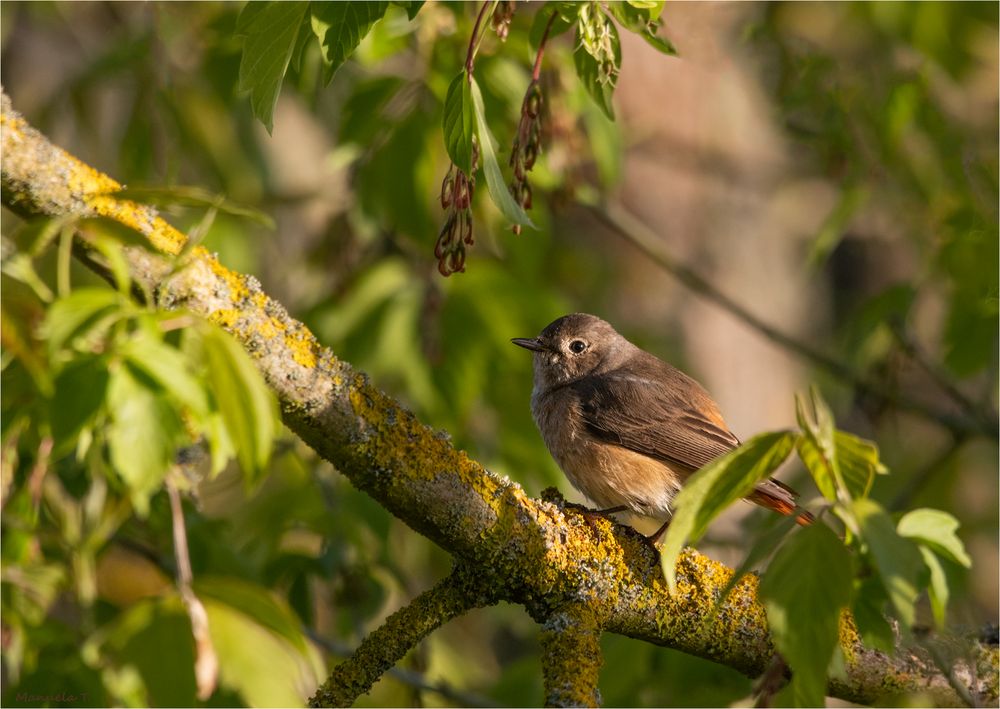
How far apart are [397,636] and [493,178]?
1298 mm

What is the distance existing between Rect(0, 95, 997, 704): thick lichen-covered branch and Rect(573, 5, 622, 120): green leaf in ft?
3.22

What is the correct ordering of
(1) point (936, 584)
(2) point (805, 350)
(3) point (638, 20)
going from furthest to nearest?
(2) point (805, 350)
(3) point (638, 20)
(1) point (936, 584)

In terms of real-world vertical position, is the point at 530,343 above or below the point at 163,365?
below

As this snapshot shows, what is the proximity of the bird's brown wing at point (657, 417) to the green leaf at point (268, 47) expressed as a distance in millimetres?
2785

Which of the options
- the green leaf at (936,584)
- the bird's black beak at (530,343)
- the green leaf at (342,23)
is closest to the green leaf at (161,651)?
the green leaf at (342,23)

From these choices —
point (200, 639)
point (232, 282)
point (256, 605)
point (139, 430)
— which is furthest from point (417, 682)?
point (139, 430)

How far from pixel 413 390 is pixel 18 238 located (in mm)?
3113

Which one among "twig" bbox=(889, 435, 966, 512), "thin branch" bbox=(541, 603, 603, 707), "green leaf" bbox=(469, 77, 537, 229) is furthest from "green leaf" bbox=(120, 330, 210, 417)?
"twig" bbox=(889, 435, 966, 512)

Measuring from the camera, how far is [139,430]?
2055mm

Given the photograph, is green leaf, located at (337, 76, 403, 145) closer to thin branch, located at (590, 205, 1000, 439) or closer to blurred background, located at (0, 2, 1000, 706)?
blurred background, located at (0, 2, 1000, 706)

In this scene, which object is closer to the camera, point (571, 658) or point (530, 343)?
point (571, 658)

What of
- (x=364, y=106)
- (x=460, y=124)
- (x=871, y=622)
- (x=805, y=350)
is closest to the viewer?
(x=460, y=124)

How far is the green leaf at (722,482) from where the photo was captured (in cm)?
212

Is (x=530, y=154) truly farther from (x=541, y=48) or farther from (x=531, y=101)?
(x=541, y=48)
